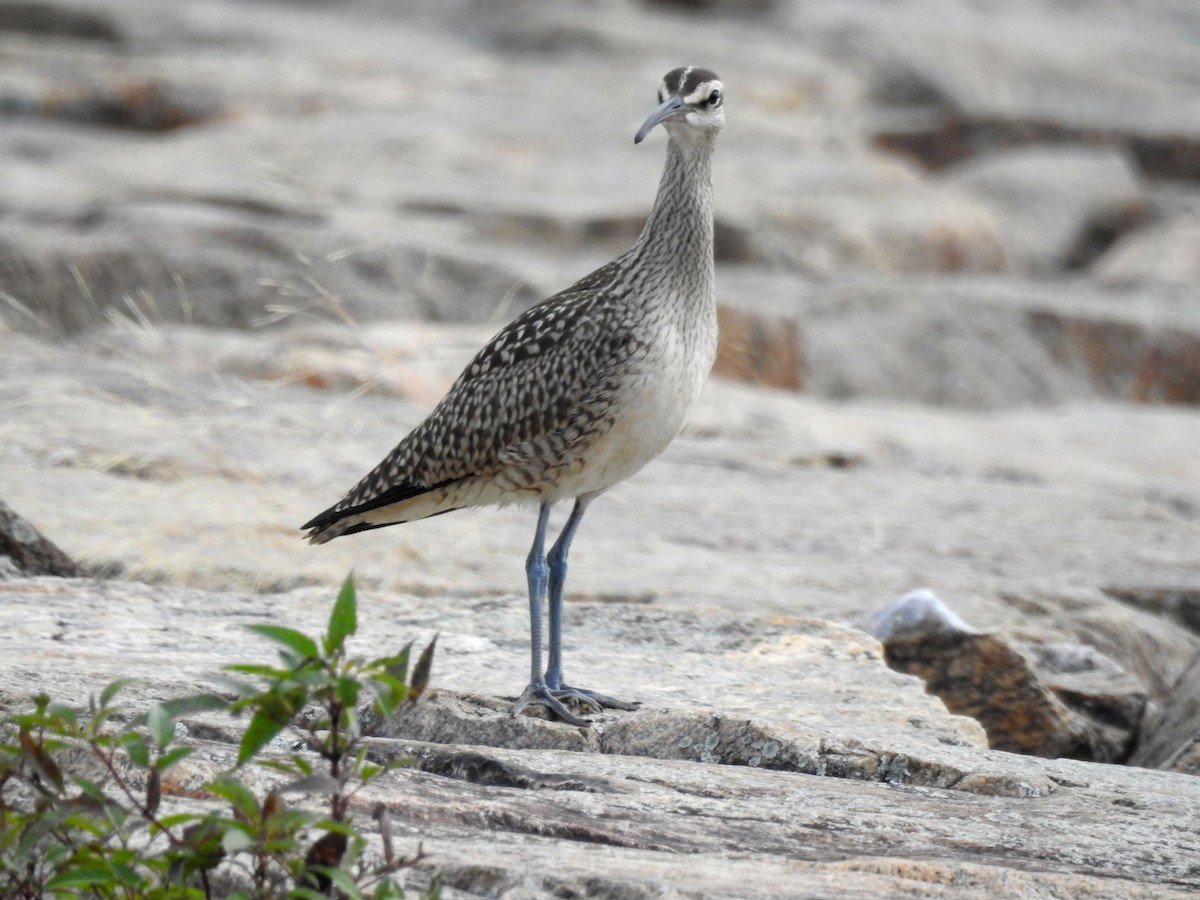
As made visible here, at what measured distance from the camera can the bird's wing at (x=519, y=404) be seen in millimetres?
5426

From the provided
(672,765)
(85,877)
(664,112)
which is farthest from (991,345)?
(85,877)

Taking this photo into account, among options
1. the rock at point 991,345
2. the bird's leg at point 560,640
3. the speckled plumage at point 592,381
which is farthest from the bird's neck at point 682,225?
the rock at point 991,345

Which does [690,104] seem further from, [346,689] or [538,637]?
[346,689]

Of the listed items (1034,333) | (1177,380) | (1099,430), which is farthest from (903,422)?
(1177,380)

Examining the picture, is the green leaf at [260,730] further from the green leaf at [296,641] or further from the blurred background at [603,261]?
the blurred background at [603,261]

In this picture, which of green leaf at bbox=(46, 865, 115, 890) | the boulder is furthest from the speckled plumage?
green leaf at bbox=(46, 865, 115, 890)

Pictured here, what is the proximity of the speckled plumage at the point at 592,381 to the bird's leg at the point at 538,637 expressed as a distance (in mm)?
169

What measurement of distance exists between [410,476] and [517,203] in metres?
7.92

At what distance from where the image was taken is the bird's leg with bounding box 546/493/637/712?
4.99 m

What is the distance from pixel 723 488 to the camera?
9273 millimetres

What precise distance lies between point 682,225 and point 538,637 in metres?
1.40

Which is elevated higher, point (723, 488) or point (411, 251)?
point (411, 251)

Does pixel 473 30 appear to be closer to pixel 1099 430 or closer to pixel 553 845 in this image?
pixel 1099 430

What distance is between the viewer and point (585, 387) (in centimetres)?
542
